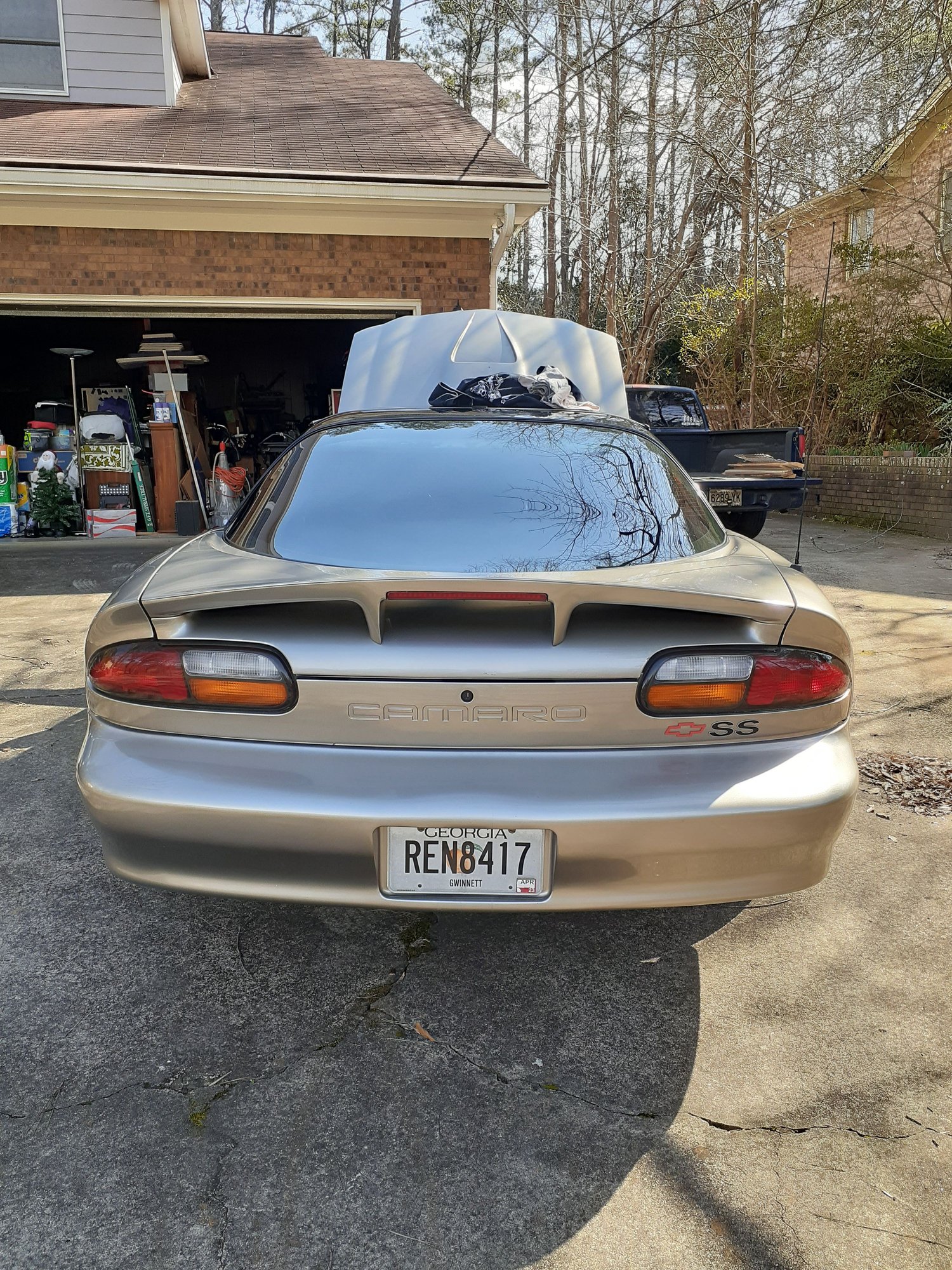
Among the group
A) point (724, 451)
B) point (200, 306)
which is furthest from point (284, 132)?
point (724, 451)

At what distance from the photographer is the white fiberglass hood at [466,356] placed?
21.5 feet

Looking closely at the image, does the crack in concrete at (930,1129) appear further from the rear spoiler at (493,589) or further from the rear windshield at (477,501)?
the rear windshield at (477,501)

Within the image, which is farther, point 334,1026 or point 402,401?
point 402,401

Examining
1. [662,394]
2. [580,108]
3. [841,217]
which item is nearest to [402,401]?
[662,394]

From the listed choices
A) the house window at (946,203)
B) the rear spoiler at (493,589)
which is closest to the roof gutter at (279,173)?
the house window at (946,203)

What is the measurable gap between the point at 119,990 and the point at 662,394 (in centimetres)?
1131

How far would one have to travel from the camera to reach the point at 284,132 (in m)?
11.3

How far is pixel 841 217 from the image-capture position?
1912cm

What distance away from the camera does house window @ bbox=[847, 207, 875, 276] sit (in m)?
14.4

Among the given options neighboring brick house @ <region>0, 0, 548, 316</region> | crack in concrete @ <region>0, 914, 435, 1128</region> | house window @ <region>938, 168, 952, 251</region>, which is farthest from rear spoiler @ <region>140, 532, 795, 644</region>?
house window @ <region>938, 168, 952, 251</region>

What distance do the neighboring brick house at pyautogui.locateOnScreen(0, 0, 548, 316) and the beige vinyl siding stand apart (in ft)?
0.05

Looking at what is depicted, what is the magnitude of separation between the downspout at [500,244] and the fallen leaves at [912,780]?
755 centimetres

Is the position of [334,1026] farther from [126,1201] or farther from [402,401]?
[402,401]

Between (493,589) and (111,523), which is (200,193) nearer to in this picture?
(111,523)
